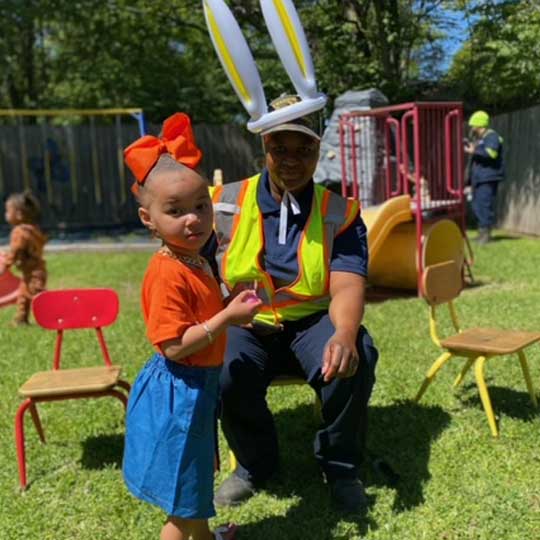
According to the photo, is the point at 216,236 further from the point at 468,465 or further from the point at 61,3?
the point at 61,3

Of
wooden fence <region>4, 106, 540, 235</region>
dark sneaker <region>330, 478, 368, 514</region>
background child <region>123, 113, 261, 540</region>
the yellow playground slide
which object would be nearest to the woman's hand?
background child <region>123, 113, 261, 540</region>

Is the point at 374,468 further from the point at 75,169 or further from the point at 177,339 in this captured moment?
the point at 75,169

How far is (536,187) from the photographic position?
36.8 feet

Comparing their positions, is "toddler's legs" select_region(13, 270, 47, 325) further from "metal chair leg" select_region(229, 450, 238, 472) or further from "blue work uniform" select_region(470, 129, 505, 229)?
"blue work uniform" select_region(470, 129, 505, 229)

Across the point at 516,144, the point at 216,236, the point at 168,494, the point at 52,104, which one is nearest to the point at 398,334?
the point at 216,236

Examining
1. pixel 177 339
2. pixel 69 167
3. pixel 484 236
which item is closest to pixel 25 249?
pixel 177 339

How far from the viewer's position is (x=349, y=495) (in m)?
2.72

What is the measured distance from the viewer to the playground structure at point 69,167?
47.2 feet

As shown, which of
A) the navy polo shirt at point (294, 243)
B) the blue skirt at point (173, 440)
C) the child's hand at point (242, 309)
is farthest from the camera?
the navy polo shirt at point (294, 243)

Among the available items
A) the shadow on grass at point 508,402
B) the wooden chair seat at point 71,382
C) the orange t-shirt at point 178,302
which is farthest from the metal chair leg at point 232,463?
the shadow on grass at point 508,402

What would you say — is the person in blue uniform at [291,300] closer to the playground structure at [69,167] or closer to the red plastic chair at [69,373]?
the red plastic chair at [69,373]

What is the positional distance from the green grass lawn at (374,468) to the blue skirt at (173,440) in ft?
1.75

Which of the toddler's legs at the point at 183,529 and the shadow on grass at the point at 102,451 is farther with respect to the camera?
the shadow on grass at the point at 102,451

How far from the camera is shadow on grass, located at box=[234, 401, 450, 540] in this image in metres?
2.66
